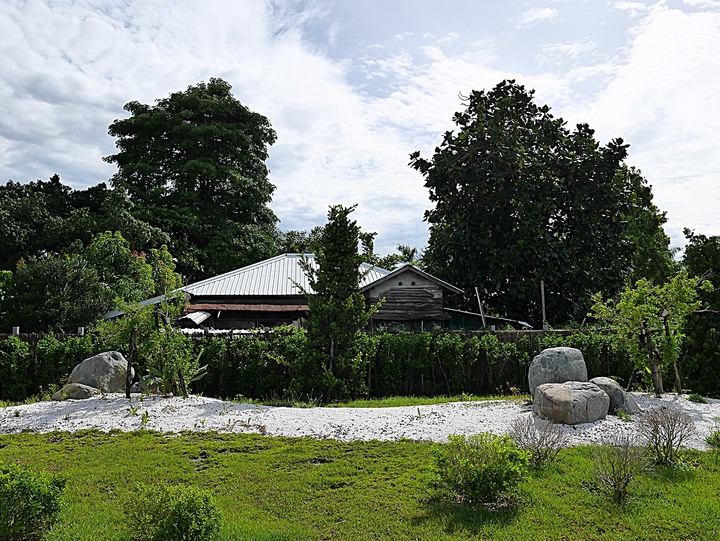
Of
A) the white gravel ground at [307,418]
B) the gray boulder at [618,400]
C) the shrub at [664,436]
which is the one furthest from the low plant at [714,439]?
the gray boulder at [618,400]

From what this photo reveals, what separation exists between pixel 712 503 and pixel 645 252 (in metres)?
26.5

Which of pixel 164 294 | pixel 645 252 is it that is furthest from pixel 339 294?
pixel 645 252

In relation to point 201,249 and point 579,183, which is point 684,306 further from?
point 201,249

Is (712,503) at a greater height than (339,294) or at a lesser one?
lesser

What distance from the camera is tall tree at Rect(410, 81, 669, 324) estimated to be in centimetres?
2067

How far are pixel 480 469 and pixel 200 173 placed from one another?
27932 millimetres

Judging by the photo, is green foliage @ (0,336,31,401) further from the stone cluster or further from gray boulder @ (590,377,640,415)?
gray boulder @ (590,377,640,415)

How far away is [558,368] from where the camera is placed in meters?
10.1

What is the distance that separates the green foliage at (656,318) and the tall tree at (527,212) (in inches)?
370

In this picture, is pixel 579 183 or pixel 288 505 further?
pixel 579 183

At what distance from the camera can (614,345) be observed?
13047mm

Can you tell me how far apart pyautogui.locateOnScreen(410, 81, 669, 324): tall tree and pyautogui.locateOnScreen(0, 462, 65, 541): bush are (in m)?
17.7

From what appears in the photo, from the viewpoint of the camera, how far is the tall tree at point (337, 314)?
1196 centimetres

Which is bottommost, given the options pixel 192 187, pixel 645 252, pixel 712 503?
pixel 712 503
